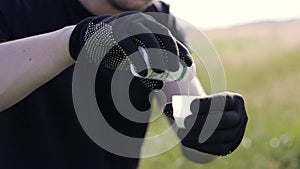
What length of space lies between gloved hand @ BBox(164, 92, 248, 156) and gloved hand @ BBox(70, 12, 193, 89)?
191 millimetres

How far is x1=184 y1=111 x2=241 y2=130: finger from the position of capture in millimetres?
2111

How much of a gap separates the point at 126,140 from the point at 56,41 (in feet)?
2.98

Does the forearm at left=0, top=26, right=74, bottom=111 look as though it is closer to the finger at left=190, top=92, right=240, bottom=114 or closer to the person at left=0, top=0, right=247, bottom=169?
the person at left=0, top=0, right=247, bottom=169

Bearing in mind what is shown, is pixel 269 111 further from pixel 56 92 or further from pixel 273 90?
pixel 56 92

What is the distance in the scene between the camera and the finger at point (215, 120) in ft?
6.93

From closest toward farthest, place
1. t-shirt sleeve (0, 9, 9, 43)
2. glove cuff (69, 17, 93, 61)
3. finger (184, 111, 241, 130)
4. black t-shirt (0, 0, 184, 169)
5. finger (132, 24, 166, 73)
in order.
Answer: finger (132, 24, 166, 73), glove cuff (69, 17, 93, 61), finger (184, 111, 241, 130), t-shirt sleeve (0, 9, 9, 43), black t-shirt (0, 0, 184, 169)

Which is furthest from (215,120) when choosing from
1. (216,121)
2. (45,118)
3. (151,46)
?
(45,118)

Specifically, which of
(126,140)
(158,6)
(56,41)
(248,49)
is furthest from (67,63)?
(248,49)

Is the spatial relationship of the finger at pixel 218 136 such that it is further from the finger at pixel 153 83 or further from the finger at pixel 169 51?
the finger at pixel 169 51

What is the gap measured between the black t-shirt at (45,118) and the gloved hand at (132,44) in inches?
23.3

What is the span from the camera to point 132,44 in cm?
190

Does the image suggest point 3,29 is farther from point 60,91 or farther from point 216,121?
point 216,121

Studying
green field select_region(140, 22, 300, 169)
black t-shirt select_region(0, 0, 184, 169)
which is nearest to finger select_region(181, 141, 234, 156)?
black t-shirt select_region(0, 0, 184, 169)

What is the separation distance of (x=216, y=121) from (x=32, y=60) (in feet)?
1.80
